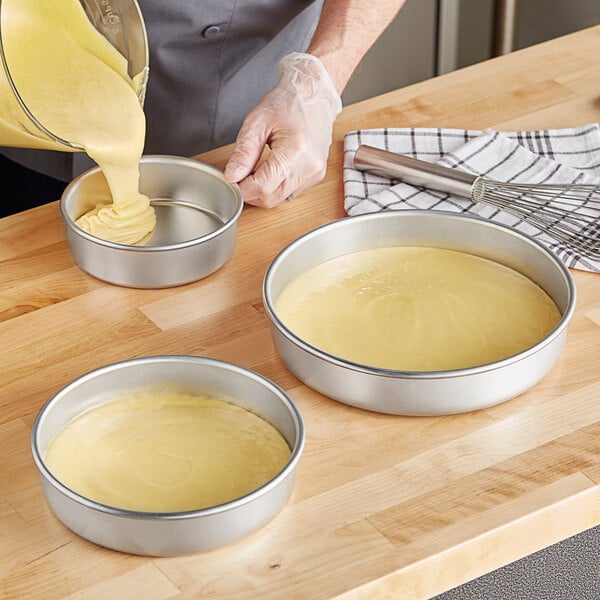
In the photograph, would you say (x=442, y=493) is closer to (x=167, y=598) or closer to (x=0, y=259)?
(x=167, y=598)

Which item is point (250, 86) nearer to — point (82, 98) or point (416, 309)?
point (82, 98)

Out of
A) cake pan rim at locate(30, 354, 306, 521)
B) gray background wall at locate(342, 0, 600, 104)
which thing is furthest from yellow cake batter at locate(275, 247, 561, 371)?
gray background wall at locate(342, 0, 600, 104)

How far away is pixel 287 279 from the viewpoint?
986 millimetres

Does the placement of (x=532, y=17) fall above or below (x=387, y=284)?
below

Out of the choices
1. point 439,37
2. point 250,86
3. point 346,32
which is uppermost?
point 346,32

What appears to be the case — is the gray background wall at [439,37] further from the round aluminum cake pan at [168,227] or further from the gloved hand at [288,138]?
the round aluminum cake pan at [168,227]

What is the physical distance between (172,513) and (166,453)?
10 cm

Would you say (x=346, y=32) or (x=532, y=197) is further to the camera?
(x=346, y=32)

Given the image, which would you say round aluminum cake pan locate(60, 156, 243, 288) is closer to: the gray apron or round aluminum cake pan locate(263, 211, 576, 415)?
round aluminum cake pan locate(263, 211, 576, 415)

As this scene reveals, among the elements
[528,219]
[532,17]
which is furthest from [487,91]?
[532,17]

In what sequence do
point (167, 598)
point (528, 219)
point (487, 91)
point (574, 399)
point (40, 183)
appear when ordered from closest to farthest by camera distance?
point (167, 598), point (574, 399), point (528, 219), point (487, 91), point (40, 183)

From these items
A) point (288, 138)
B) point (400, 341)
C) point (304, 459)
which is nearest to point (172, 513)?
point (304, 459)

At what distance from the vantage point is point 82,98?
105 cm

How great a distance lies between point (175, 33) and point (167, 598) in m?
0.88
